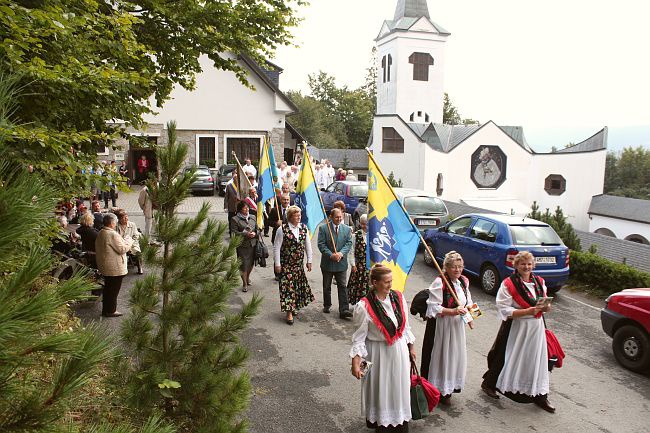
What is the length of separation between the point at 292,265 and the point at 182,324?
5884mm

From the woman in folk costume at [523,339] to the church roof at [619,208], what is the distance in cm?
4422

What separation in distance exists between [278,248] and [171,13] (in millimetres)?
4436

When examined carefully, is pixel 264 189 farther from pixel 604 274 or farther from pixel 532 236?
pixel 604 274

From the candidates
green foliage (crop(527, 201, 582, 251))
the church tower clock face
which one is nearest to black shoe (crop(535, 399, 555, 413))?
green foliage (crop(527, 201, 582, 251))

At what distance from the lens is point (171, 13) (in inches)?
372

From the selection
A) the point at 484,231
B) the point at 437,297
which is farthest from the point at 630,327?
the point at 484,231

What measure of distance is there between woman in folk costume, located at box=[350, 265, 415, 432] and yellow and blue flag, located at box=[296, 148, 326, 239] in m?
4.44

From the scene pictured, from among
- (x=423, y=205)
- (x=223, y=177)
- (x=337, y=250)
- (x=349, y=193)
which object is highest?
(x=223, y=177)

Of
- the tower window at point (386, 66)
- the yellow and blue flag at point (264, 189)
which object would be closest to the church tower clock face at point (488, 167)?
the tower window at point (386, 66)

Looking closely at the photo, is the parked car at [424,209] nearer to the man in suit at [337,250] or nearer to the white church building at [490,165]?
the man in suit at [337,250]

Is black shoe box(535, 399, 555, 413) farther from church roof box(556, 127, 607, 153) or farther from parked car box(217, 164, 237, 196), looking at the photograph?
church roof box(556, 127, 607, 153)

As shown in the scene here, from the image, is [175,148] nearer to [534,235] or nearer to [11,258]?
[11,258]

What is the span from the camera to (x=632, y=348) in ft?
26.6

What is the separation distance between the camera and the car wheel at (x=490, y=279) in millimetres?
11858
